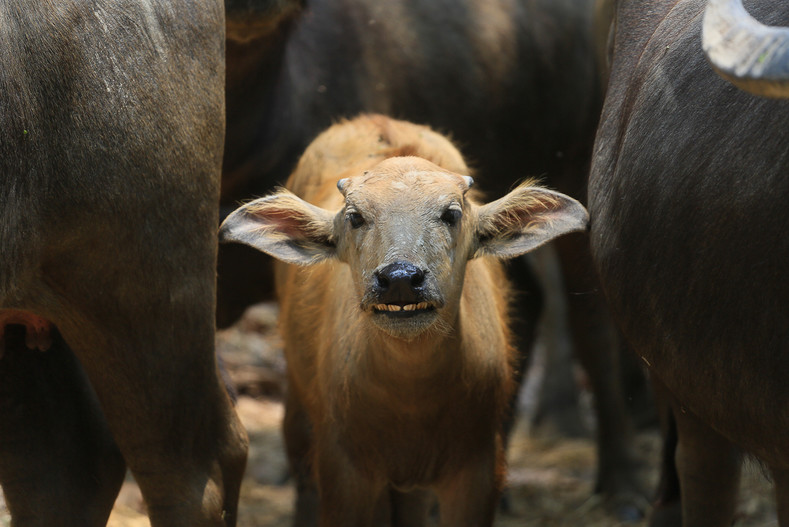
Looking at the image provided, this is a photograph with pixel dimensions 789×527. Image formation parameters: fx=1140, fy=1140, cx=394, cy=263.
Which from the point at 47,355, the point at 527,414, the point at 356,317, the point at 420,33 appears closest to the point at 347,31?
the point at 420,33

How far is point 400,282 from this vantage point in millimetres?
3383

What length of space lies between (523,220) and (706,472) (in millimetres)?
1050

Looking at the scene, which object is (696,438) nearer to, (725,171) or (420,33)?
(725,171)

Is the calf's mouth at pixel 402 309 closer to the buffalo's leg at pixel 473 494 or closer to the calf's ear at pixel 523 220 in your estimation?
the calf's ear at pixel 523 220

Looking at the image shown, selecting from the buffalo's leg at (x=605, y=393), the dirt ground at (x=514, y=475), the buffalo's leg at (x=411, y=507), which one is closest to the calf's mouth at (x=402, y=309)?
the buffalo's leg at (x=411, y=507)

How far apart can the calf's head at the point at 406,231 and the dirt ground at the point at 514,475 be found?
1759 millimetres

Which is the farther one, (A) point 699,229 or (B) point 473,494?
(B) point 473,494

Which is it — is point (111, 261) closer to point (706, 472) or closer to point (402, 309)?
point (402, 309)

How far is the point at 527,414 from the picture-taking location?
9.15 m

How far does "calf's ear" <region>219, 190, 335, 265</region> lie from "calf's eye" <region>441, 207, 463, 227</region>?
1.63ft

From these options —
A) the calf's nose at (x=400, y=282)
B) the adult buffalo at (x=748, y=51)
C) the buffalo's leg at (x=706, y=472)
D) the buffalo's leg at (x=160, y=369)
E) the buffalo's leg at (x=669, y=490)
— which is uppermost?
the adult buffalo at (x=748, y=51)

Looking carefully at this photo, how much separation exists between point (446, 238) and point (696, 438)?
108 centimetres

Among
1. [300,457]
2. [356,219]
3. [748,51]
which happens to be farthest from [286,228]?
[748,51]

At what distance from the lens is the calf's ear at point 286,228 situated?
3.87m
